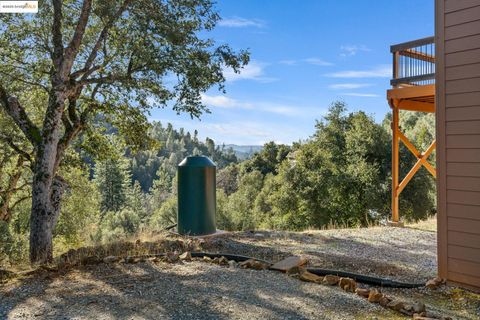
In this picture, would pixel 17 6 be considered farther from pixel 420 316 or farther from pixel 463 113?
pixel 420 316

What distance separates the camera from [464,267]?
4.26 m

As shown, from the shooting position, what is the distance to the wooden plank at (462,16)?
417cm

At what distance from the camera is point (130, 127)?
8.09 meters

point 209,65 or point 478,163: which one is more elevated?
point 209,65

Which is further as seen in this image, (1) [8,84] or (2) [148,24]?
(1) [8,84]

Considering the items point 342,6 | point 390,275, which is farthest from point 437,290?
point 342,6

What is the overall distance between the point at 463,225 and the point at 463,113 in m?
1.31

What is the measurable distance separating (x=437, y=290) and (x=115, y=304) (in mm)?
3547

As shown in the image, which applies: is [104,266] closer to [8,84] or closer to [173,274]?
[173,274]

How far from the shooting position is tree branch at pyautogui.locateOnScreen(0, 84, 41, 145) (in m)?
6.28

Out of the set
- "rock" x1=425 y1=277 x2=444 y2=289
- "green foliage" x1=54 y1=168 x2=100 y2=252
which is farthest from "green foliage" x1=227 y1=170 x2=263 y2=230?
"rock" x1=425 y1=277 x2=444 y2=289

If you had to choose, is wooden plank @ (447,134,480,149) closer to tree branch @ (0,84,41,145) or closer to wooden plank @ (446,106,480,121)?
wooden plank @ (446,106,480,121)

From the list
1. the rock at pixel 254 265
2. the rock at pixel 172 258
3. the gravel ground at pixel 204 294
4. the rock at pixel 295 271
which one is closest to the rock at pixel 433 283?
the gravel ground at pixel 204 294

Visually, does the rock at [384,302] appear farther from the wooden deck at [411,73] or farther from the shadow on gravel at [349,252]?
the wooden deck at [411,73]
